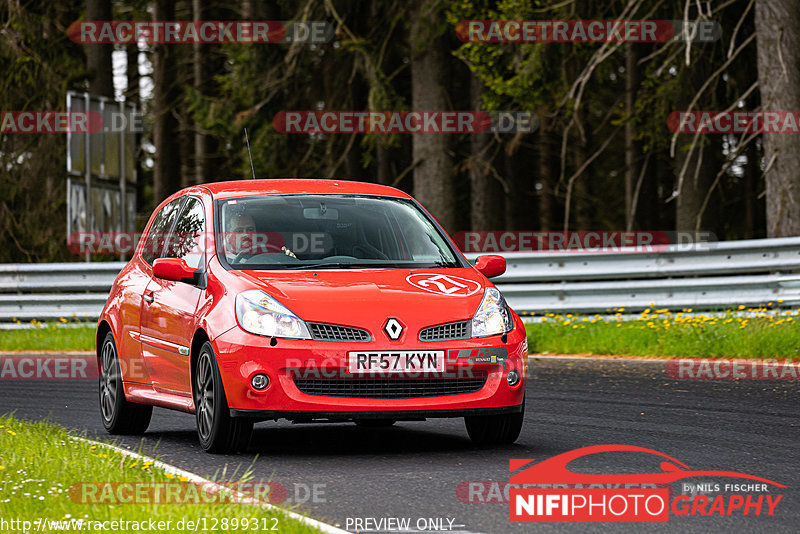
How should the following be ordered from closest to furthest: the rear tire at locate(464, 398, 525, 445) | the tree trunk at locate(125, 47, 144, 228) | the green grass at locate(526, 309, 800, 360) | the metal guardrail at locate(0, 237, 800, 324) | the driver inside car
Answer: the rear tire at locate(464, 398, 525, 445) < the driver inside car < the green grass at locate(526, 309, 800, 360) < the metal guardrail at locate(0, 237, 800, 324) < the tree trunk at locate(125, 47, 144, 228)

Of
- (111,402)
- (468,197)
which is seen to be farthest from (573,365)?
(468,197)

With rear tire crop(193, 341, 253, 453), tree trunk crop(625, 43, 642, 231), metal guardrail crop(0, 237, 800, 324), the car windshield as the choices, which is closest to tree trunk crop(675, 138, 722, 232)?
tree trunk crop(625, 43, 642, 231)

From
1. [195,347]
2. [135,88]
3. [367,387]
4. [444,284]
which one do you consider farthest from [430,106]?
[135,88]

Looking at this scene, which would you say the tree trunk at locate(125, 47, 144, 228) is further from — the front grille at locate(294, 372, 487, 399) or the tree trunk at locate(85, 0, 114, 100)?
the front grille at locate(294, 372, 487, 399)

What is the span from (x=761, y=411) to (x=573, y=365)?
414cm

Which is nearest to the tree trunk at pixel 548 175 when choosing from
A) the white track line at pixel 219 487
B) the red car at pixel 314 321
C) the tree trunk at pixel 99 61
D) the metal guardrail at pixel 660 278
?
the tree trunk at pixel 99 61

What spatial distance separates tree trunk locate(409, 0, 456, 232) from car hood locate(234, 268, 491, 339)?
16.1 m

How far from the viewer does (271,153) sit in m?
29.2

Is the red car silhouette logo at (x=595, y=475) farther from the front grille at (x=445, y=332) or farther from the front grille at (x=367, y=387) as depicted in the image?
the front grille at (x=445, y=332)

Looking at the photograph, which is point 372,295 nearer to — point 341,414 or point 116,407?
point 341,414

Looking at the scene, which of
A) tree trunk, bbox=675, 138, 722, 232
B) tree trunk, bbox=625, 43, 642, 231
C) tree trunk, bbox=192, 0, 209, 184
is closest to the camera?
tree trunk, bbox=675, 138, 722, 232

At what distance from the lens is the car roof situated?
30.9 feet

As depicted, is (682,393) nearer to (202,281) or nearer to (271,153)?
(202,281)

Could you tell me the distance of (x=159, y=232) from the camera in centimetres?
1020
